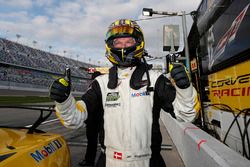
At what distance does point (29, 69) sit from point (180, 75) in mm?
57190

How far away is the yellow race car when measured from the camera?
1.63 meters

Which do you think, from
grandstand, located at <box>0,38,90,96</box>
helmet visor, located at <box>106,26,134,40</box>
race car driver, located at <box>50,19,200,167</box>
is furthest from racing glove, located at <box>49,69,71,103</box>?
grandstand, located at <box>0,38,90,96</box>

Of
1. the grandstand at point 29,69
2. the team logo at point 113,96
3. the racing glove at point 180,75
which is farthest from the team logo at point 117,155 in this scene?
the grandstand at point 29,69

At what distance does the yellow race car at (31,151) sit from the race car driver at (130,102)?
309mm

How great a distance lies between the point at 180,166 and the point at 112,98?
137 inches

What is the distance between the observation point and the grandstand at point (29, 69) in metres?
49.5

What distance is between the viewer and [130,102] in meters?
1.99

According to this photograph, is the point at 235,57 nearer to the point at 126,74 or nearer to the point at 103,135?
the point at 126,74

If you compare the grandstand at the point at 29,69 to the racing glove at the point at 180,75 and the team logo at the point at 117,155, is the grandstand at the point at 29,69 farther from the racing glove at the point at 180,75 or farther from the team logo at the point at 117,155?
the racing glove at the point at 180,75

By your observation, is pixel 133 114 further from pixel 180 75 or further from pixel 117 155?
pixel 180 75

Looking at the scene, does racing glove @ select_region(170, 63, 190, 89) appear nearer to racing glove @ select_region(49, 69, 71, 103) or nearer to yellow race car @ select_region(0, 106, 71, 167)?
racing glove @ select_region(49, 69, 71, 103)

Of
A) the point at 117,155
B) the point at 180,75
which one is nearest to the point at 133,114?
the point at 117,155

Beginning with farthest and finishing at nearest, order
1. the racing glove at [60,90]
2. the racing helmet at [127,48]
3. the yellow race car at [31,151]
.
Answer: the racing helmet at [127,48], the racing glove at [60,90], the yellow race car at [31,151]

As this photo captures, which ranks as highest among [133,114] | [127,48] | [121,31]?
[121,31]
